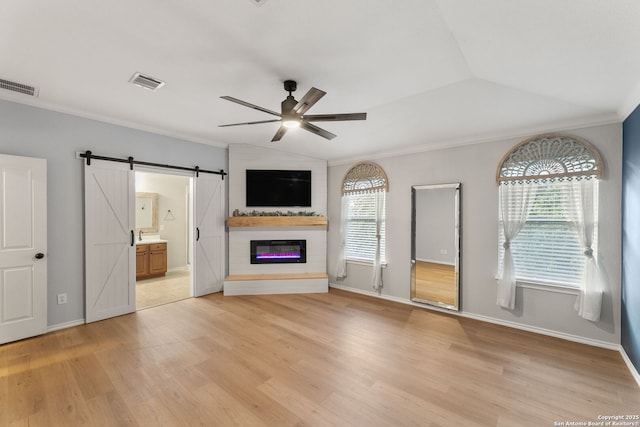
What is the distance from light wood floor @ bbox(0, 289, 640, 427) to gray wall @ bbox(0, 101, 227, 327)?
551 millimetres

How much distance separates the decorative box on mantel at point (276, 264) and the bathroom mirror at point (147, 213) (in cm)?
290

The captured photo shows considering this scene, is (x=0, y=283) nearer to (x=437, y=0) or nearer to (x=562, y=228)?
(x=437, y=0)

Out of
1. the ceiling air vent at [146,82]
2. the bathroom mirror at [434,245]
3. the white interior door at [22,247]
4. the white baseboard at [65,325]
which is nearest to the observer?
the ceiling air vent at [146,82]

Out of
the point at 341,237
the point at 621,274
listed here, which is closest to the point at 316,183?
the point at 341,237

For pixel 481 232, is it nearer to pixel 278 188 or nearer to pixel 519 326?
pixel 519 326

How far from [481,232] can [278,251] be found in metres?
3.53

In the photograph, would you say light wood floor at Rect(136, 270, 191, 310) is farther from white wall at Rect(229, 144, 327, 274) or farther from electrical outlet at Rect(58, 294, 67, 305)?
white wall at Rect(229, 144, 327, 274)

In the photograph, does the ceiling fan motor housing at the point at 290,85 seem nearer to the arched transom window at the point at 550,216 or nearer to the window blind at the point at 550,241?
the arched transom window at the point at 550,216

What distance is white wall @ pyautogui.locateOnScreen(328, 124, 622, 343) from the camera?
2971 mm

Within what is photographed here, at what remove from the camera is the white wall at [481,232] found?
2.97 meters

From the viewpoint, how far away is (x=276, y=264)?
17.2ft

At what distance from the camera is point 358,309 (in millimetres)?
4211

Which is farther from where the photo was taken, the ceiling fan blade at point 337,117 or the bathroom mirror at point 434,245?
the bathroom mirror at point 434,245

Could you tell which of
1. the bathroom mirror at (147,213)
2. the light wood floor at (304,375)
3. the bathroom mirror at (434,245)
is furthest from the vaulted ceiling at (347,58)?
the bathroom mirror at (147,213)
